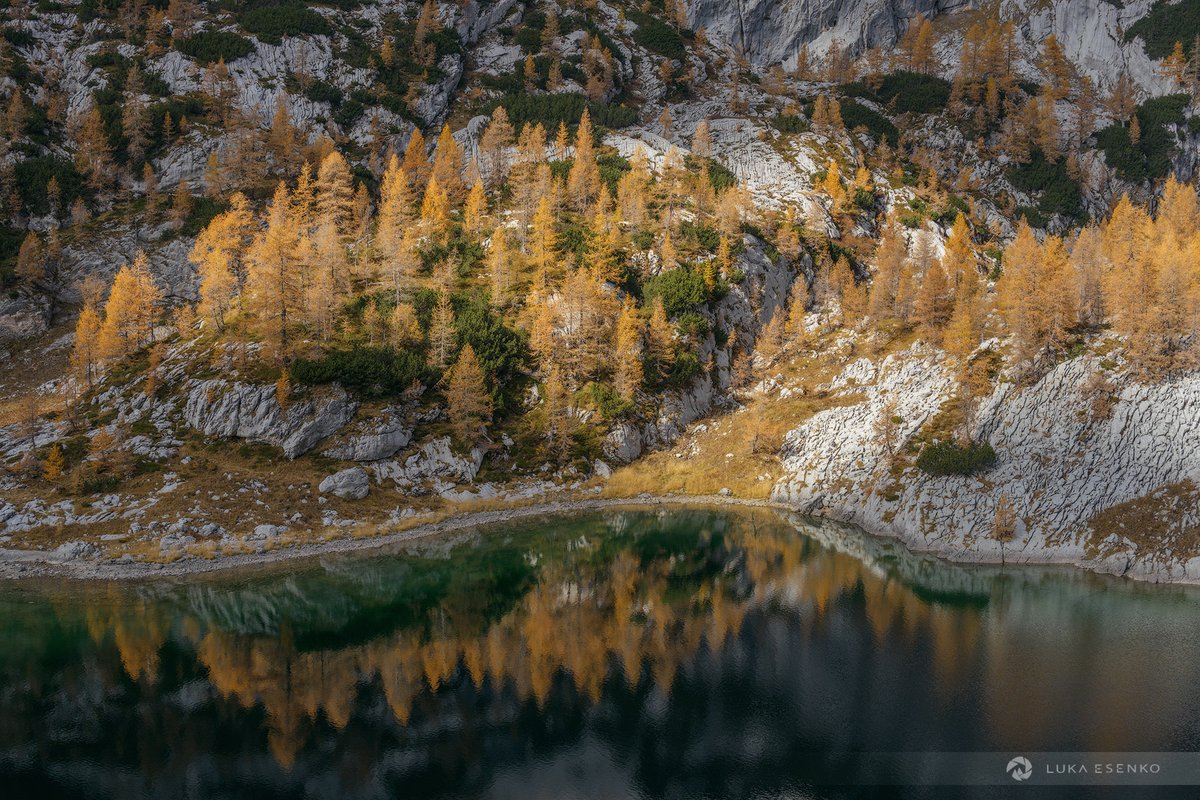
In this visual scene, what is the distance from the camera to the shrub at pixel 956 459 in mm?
61812

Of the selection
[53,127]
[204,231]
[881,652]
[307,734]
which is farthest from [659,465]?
[53,127]

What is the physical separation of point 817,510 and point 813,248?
52.8 metres

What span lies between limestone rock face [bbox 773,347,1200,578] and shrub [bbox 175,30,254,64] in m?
134

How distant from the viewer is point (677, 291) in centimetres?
9162

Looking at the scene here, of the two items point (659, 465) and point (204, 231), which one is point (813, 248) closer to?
point (659, 465)

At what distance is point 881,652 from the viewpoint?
4016cm

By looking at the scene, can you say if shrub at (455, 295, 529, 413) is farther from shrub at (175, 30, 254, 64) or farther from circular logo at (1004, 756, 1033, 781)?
shrub at (175, 30, 254, 64)

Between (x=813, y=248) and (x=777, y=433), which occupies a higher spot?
(x=813, y=248)

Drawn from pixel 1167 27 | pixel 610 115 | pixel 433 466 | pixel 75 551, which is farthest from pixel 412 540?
pixel 1167 27

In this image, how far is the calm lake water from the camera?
96.4ft

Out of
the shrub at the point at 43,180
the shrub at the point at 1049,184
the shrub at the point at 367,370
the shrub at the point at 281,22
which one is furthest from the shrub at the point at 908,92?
the shrub at the point at 43,180

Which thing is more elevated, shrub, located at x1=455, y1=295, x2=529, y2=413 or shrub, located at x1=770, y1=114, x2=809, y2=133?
shrub, located at x1=770, y1=114, x2=809, y2=133

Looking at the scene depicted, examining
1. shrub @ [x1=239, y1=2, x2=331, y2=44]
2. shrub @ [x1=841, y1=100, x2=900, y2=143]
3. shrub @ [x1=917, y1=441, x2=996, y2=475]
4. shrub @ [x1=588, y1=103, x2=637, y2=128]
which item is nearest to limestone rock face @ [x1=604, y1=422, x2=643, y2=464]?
shrub @ [x1=917, y1=441, x2=996, y2=475]

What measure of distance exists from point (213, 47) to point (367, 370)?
335 feet
